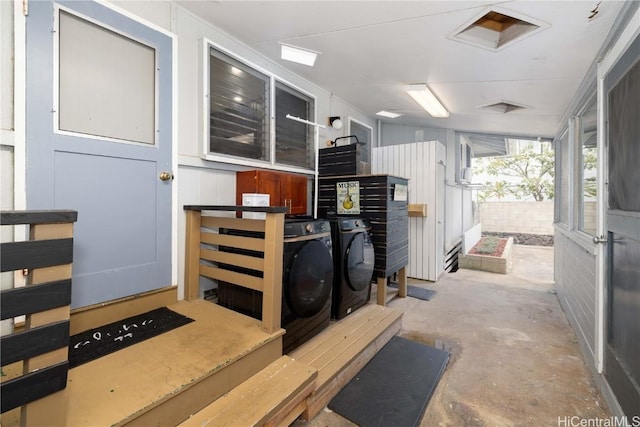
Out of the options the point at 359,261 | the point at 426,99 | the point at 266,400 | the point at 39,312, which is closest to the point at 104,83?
the point at 39,312

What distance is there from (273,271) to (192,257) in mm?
895

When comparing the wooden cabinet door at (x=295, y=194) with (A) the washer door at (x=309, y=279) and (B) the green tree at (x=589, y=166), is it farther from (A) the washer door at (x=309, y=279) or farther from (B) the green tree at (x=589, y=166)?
(B) the green tree at (x=589, y=166)

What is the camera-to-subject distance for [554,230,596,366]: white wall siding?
6.72 feet

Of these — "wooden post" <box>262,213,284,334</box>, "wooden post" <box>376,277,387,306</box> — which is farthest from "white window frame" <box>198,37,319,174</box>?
"wooden post" <box>376,277,387,306</box>

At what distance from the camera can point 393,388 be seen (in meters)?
1.75

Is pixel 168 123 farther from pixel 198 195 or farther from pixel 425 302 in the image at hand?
pixel 425 302

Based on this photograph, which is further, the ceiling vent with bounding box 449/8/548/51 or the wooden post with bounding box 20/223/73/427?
the ceiling vent with bounding box 449/8/548/51

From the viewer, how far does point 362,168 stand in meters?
3.40

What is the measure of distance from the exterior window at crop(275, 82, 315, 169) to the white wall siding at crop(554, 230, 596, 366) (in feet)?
9.12

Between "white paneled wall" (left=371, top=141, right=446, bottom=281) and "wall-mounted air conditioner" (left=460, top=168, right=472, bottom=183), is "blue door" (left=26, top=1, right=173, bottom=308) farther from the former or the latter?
"wall-mounted air conditioner" (left=460, top=168, right=472, bottom=183)

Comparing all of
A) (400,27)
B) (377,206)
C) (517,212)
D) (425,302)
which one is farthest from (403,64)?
(517,212)

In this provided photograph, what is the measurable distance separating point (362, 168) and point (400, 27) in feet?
5.04

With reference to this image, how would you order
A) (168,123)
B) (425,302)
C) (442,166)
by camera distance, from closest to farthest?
(168,123), (425,302), (442,166)

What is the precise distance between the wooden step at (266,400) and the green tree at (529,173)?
1088 centimetres
